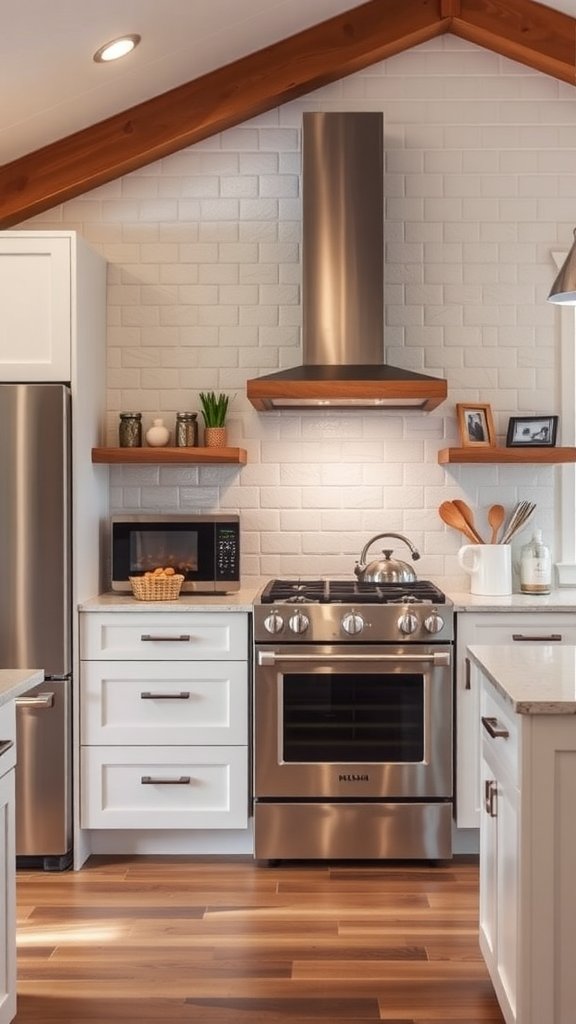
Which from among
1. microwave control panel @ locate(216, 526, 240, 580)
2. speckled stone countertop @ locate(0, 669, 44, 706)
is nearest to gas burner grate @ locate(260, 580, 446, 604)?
microwave control panel @ locate(216, 526, 240, 580)

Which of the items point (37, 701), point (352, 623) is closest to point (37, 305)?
point (37, 701)

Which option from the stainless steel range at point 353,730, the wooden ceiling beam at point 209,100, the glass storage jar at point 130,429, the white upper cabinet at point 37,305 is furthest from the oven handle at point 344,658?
the wooden ceiling beam at point 209,100

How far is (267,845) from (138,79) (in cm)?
301

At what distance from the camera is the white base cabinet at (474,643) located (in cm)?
393

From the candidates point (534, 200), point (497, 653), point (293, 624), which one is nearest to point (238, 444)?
point (293, 624)

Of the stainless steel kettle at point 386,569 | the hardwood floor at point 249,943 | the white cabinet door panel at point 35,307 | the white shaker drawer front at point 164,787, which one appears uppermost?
the white cabinet door panel at point 35,307

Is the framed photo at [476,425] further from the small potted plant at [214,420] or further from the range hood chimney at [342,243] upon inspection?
the small potted plant at [214,420]

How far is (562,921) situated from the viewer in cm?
221

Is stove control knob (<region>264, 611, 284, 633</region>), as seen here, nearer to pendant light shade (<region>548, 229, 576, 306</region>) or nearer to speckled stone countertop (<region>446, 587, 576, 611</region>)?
speckled stone countertop (<region>446, 587, 576, 611</region>)

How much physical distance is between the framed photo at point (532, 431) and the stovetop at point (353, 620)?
94 centimetres

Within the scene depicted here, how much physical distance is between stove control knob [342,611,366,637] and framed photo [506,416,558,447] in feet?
3.80

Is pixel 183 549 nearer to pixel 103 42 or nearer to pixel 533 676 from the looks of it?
pixel 103 42

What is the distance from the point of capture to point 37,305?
12.9 feet

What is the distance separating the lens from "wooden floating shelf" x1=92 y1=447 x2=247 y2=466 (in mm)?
4277
